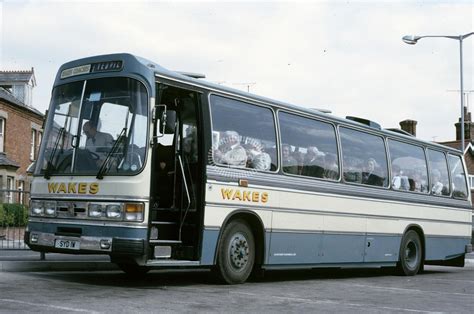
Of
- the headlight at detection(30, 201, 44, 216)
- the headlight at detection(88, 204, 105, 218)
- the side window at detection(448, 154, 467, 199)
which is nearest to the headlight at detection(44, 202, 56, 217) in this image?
the headlight at detection(30, 201, 44, 216)

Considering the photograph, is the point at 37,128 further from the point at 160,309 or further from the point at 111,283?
the point at 160,309

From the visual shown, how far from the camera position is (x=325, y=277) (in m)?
15.0

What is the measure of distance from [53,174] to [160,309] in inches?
140

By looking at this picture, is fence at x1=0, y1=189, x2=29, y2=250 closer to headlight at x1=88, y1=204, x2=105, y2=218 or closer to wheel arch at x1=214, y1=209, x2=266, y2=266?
headlight at x1=88, y1=204, x2=105, y2=218

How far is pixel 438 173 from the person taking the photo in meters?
18.0

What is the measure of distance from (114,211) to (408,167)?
28.6 ft

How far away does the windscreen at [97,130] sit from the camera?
1027 centimetres

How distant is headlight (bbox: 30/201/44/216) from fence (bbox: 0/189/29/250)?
249cm

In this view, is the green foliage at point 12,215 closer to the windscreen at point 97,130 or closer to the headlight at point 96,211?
the windscreen at point 97,130

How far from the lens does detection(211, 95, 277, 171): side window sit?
11.5 metres

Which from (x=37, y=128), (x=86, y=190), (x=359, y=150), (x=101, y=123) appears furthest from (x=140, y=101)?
(x=37, y=128)

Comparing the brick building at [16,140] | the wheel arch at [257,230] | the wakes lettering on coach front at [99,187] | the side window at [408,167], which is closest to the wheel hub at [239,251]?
the wheel arch at [257,230]

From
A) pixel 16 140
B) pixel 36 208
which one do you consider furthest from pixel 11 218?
pixel 16 140

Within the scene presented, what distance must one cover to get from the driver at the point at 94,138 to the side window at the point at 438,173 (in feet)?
31.9
